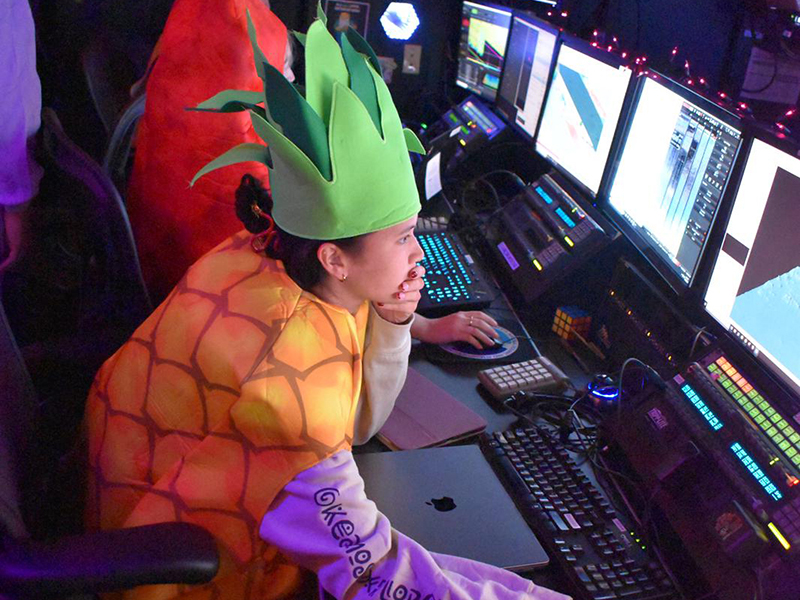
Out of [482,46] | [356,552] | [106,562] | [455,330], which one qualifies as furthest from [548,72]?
[106,562]

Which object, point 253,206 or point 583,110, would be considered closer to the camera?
point 253,206

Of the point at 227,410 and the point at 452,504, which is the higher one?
the point at 227,410

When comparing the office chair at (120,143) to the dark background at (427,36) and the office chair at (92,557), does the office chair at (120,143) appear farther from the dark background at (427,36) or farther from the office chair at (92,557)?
the dark background at (427,36)

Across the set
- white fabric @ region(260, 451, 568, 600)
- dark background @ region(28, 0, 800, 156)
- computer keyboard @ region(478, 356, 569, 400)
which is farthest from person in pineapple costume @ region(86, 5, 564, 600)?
dark background @ region(28, 0, 800, 156)

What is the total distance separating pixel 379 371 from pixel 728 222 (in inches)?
24.0

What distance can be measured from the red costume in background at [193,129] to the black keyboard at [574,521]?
803 mm

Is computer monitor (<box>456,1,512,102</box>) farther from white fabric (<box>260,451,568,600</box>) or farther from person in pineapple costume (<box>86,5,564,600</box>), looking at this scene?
white fabric (<box>260,451,568,600</box>)

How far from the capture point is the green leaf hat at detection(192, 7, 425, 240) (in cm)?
93

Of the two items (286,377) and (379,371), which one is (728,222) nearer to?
(379,371)

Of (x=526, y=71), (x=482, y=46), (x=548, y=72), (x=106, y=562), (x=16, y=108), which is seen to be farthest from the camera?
(x=482, y=46)

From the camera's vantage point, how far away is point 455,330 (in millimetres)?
1511

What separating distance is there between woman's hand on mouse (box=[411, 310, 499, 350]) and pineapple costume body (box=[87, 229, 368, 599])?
0.47 meters

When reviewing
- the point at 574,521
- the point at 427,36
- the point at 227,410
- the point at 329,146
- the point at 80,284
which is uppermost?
the point at 329,146

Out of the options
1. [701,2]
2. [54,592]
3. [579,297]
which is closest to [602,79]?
[579,297]
